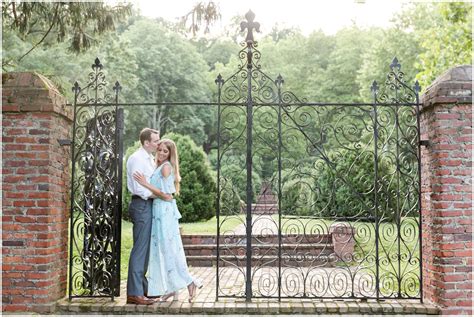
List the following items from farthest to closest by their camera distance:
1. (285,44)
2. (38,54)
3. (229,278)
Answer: (285,44) < (38,54) < (229,278)

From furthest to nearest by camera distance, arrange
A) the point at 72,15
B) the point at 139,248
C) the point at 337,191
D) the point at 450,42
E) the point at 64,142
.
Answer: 1. the point at 450,42
2. the point at 337,191
3. the point at 72,15
4. the point at 64,142
5. the point at 139,248

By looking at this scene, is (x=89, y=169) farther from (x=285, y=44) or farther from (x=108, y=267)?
(x=285, y=44)

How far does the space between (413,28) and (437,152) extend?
79.5ft

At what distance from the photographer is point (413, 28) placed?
88.9 ft

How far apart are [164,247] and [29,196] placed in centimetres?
155

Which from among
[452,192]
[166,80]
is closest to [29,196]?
[452,192]

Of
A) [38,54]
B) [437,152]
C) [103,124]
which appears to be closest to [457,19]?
[437,152]

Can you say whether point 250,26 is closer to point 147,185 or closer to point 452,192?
point 147,185

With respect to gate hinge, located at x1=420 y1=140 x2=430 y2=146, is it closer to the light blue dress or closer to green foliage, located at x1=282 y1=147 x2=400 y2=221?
green foliage, located at x1=282 y1=147 x2=400 y2=221

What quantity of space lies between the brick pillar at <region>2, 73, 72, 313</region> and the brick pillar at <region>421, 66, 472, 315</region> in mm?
4132

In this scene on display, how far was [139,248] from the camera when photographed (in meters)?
5.36

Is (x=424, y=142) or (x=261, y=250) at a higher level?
(x=424, y=142)

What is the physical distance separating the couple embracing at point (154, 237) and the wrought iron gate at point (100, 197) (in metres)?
0.29

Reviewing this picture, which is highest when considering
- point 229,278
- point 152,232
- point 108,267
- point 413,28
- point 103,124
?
point 413,28
